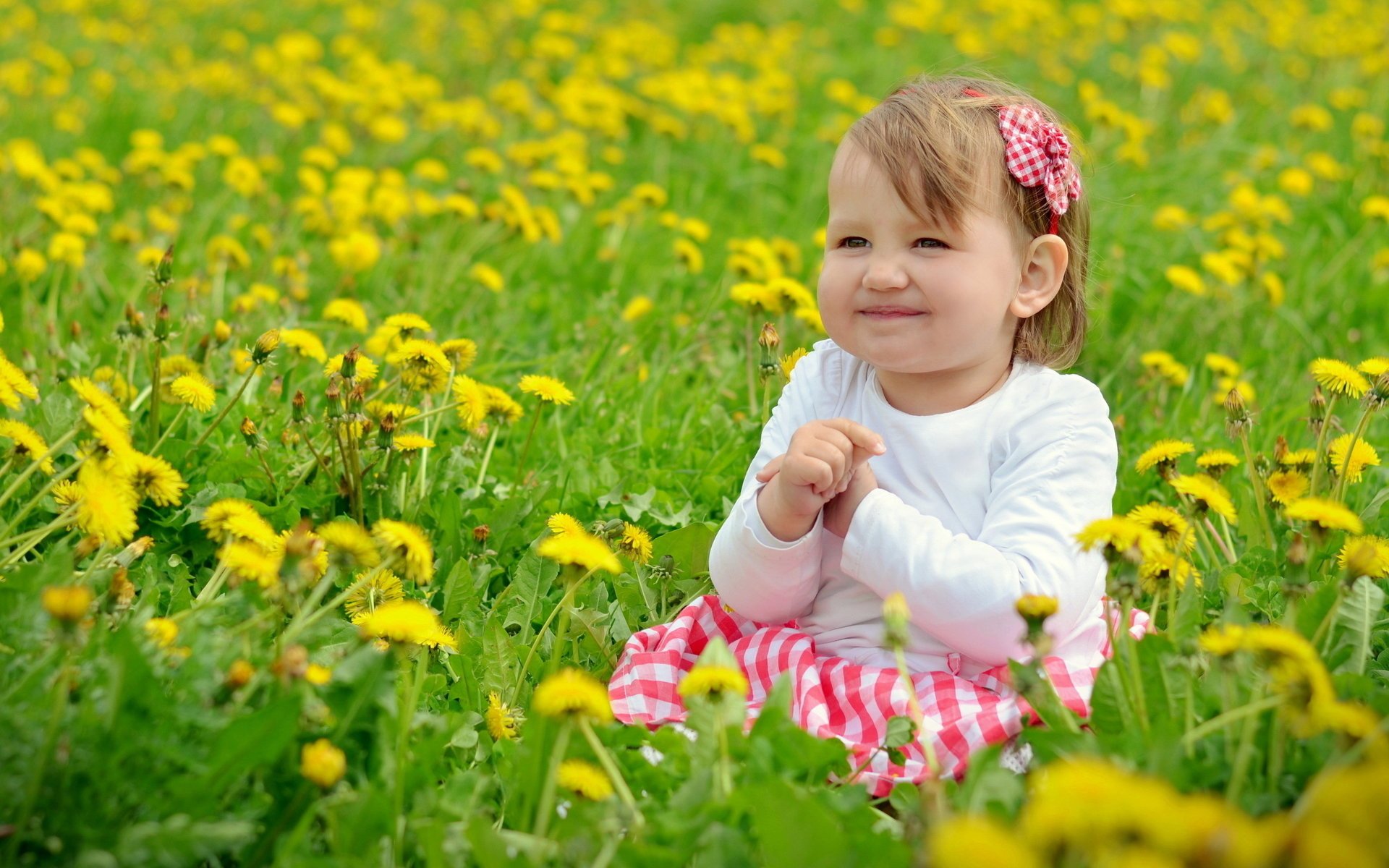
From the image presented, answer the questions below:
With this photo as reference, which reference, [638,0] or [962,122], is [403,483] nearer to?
[962,122]

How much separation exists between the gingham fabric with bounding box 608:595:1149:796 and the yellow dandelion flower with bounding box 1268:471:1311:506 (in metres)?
0.30

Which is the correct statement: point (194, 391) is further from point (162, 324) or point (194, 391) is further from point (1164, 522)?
point (1164, 522)

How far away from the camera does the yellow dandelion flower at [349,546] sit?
1405 mm

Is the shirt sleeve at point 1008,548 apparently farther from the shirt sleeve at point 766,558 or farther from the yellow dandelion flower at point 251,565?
the yellow dandelion flower at point 251,565

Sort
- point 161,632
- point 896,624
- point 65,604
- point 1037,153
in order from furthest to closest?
point 1037,153
point 161,632
point 896,624
point 65,604

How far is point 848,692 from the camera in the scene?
1747mm

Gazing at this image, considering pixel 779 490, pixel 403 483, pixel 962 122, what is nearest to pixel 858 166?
pixel 962 122

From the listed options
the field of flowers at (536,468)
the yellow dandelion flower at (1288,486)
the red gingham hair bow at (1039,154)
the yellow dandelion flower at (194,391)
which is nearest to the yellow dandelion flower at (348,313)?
the field of flowers at (536,468)

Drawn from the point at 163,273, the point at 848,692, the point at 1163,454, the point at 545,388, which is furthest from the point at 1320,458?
the point at 163,273

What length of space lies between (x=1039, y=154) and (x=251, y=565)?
1.14 metres

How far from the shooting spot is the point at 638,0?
24.0 ft

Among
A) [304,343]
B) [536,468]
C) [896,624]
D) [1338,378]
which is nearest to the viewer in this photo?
[896,624]

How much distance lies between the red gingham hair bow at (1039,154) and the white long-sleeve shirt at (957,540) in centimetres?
25

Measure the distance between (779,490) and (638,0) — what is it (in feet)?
20.0
